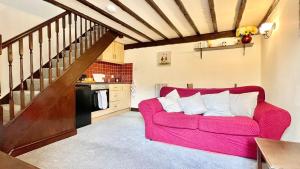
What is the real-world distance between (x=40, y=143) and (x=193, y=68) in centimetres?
385

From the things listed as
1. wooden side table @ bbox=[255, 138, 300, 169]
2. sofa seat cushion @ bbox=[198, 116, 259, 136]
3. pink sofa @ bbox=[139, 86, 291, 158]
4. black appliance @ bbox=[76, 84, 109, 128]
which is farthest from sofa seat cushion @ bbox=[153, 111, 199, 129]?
black appliance @ bbox=[76, 84, 109, 128]

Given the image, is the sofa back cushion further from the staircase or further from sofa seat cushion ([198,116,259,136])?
the staircase

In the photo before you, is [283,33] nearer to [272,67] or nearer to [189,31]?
[272,67]

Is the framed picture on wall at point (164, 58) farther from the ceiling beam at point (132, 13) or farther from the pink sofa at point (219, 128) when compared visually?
the pink sofa at point (219, 128)

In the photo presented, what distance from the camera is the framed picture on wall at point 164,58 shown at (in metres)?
5.00

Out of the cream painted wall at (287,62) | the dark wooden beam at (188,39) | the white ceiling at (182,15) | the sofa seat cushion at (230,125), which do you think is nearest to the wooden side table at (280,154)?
the sofa seat cushion at (230,125)

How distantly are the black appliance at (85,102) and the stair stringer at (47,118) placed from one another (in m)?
0.35

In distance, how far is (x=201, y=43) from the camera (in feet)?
14.6

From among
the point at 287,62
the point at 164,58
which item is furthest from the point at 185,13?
the point at 164,58

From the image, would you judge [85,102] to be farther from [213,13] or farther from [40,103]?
[213,13]

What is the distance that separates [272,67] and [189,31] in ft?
6.76

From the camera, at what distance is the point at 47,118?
2.58 meters

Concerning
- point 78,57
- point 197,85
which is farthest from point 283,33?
point 78,57

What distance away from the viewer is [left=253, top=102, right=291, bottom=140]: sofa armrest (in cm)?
196
